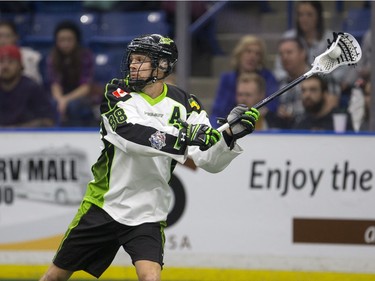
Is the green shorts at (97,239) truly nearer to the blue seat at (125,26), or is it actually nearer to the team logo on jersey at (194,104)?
the team logo on jersey at (194,104)

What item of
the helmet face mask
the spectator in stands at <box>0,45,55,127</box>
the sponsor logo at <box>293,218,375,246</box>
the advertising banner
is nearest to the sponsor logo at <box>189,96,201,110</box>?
the helmet face mask

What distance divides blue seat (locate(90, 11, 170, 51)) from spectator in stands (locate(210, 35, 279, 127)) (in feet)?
2.34

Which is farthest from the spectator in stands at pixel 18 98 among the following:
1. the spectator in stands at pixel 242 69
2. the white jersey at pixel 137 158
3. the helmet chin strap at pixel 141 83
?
the helmet chin strap at pixel 141 83

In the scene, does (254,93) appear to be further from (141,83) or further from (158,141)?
(158,141)

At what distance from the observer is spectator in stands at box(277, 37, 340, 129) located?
7160mm

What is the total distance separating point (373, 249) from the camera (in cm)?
674

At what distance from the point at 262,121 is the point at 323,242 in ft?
3.42

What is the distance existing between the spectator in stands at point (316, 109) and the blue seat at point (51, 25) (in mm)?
1847

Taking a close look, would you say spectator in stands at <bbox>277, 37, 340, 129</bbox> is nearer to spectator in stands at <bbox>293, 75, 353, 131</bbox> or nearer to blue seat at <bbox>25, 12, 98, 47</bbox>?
spectator in stands at <bbox>293, 75, 353, 131</bbox>

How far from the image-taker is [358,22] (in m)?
7.20

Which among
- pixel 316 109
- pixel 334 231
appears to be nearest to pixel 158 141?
pixel 334 231

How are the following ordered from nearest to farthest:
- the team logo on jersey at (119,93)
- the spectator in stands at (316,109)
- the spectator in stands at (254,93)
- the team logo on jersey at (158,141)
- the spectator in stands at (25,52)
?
the team logo on jersey at (158,141) < the team logo on jersey at (119,93) < the spectator in stands at (316,109) < the spectator in stands at (254,93) < the spectator in stands at (25,52)

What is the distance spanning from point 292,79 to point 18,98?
207 cm

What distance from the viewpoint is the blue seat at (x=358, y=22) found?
23.5 ft
